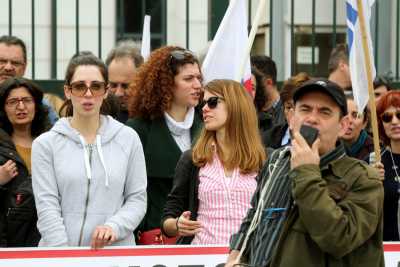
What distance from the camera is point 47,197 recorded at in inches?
229

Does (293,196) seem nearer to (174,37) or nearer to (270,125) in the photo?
(270,125)

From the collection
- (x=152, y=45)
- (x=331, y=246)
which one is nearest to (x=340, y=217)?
(x=331, y=246)

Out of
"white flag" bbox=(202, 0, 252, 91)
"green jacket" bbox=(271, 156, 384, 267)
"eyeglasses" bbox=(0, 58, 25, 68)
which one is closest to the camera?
"green jacket" bbox=(271, 156, 384, 267)

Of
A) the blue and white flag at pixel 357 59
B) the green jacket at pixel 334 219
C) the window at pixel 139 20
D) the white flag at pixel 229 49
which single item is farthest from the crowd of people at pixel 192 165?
the window at pixel 139 20

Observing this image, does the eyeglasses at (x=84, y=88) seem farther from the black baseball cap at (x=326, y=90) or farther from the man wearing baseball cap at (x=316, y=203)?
the black baseball cap at (x=326, y=90)

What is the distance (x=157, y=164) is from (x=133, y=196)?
847 mm

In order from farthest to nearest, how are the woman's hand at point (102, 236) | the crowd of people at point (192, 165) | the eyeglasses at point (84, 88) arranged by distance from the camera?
the eyeglasses at point (84, 88), the woman's hand at point (102, 236), the crowd of people at point (192, 165)

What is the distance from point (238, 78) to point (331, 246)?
2.83m

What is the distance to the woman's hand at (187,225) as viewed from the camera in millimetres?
5906

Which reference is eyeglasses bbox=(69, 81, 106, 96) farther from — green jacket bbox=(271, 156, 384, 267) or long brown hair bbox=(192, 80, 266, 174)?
green jacket bbox=(271, 156, 384, 267)

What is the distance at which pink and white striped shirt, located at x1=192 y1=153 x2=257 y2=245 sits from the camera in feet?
19.6

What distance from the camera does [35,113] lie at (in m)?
7.00

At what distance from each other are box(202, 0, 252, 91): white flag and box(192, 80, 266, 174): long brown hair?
1.06m

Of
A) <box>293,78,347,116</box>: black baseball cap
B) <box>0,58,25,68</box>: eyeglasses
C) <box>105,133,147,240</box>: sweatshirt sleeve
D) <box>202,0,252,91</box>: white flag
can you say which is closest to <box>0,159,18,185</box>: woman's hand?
<box>105,133,147,240</box>: sweatshirt sleeve
